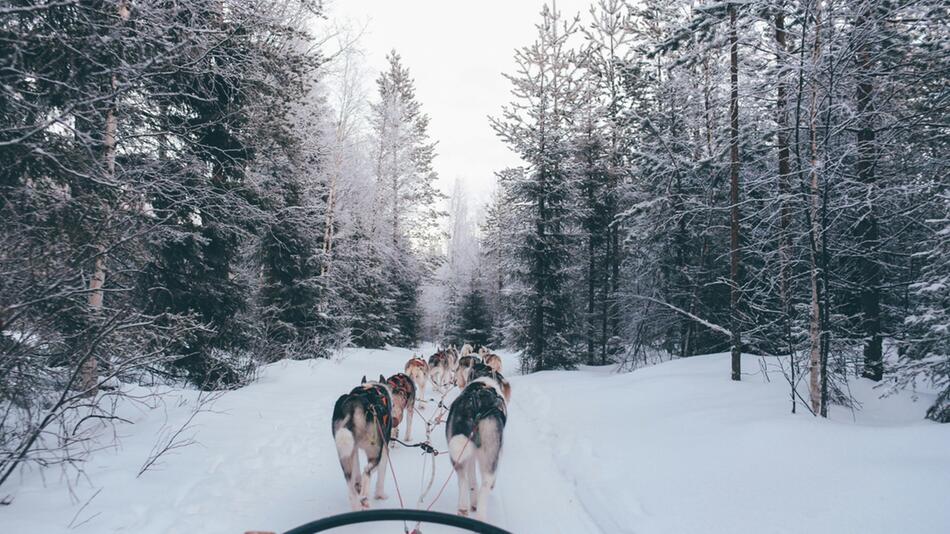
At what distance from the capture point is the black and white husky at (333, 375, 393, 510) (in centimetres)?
383

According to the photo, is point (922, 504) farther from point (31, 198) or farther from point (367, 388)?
point (31, 198)

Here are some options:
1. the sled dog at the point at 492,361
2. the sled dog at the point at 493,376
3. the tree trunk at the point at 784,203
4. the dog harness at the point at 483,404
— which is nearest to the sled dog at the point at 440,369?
the sled dog at the point at 492,361

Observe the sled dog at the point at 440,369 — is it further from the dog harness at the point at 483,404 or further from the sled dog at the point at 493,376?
the dog harness at the point at 483,404

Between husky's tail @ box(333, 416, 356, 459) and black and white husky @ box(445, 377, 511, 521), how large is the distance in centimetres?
92

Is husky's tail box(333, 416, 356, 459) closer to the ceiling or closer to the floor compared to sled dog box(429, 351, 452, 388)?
closer to the ceiling

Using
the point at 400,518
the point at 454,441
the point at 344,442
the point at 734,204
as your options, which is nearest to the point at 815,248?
the point at 734,204

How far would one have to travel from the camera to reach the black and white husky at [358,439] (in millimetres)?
3834

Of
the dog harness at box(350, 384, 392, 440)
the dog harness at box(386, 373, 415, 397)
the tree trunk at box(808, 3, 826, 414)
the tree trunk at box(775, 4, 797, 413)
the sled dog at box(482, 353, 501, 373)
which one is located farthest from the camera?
the sled dog at box(482, 353, 501, 373)

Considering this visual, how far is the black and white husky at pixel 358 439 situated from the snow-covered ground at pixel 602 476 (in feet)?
1.16

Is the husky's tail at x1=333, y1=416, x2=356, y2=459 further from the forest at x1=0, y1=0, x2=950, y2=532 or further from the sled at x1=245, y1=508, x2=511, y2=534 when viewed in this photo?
the sled at x1=245, y1=508, x2=511, y2=534

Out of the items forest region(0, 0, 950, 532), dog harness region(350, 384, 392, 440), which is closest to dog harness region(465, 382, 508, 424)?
dog harness region(350, 384, 392, 440)

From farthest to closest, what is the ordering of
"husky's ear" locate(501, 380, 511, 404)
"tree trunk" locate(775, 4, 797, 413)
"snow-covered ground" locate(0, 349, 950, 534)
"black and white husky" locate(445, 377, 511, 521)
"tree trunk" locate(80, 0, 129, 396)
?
1. "husky's ear" locate(501, 380, 511, 404)
2. "tree trunk" locate(775, 4, 797, 413)
3. "tree trunk" locate(80, 0, 129, 396)
4. "black and white husky" locate(445, 377, 511, 521)
5. "snow-covered ground" locate(0, 349, 950, 534)

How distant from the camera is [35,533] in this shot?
307 cm

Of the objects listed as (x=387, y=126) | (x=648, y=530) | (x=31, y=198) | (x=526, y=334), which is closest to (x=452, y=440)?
(x=648, y=530)
